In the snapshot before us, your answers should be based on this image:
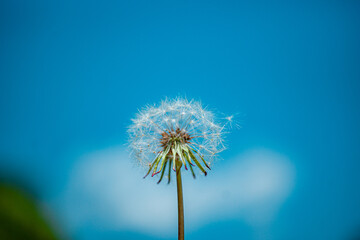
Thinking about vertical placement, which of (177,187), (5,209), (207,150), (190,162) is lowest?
(177,187)

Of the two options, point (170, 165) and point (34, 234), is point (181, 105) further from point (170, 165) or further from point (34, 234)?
point (34, 234)

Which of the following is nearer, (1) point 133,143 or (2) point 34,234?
(1) point 133,143

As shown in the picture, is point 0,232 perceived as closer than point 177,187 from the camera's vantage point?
No

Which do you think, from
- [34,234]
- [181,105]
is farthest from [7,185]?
[181,105]

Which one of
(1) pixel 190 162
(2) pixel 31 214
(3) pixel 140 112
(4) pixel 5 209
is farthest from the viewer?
(2) pixel 31 214

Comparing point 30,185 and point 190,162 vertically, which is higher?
point 30,185

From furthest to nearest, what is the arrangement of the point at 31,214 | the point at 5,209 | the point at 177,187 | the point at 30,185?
1. the point at 30,185
2. the point at 31,214
3. the point at 5,209
4. the point at 177,187

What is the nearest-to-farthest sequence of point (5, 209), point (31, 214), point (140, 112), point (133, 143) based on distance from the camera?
point (133, 143)
point (140, 112)
point (5, 209)
point (31, 214)

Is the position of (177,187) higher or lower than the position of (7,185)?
lower

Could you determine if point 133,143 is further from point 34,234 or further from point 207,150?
point 34,234

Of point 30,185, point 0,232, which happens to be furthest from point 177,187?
point 30,185
